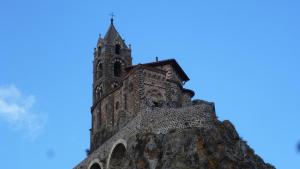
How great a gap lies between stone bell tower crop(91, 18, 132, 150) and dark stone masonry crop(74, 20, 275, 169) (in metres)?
0.18

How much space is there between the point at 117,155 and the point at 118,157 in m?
0.26

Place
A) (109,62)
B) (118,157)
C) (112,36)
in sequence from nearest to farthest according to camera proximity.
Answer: (118,157) < (109,62) < (112,36)

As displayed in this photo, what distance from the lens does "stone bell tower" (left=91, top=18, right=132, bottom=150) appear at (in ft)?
249

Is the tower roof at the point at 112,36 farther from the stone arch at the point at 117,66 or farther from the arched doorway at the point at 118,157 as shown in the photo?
the arched doorway at the point at 118,157

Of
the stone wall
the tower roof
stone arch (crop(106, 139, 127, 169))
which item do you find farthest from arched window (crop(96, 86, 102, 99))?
stone arch (crop(106, 139, 127, 169))

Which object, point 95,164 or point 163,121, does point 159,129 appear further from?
point 95,164

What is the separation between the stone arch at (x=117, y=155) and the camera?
61844 mm

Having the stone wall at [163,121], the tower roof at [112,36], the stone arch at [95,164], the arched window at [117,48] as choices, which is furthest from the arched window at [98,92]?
the stone arch at [95,164]

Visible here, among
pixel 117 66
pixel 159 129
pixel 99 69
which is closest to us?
pixel 159 129

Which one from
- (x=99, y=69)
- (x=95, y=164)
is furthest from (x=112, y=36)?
(x=95, y=164)

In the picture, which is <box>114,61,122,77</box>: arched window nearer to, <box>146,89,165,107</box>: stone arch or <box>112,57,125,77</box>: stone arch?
<box>112,57,125,77</box>: stone arch

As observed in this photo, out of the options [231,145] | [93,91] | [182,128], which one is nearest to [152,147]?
[182,128]

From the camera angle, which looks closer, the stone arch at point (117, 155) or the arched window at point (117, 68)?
the stone arch at point (117, 155)

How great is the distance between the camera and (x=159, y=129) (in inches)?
2442
